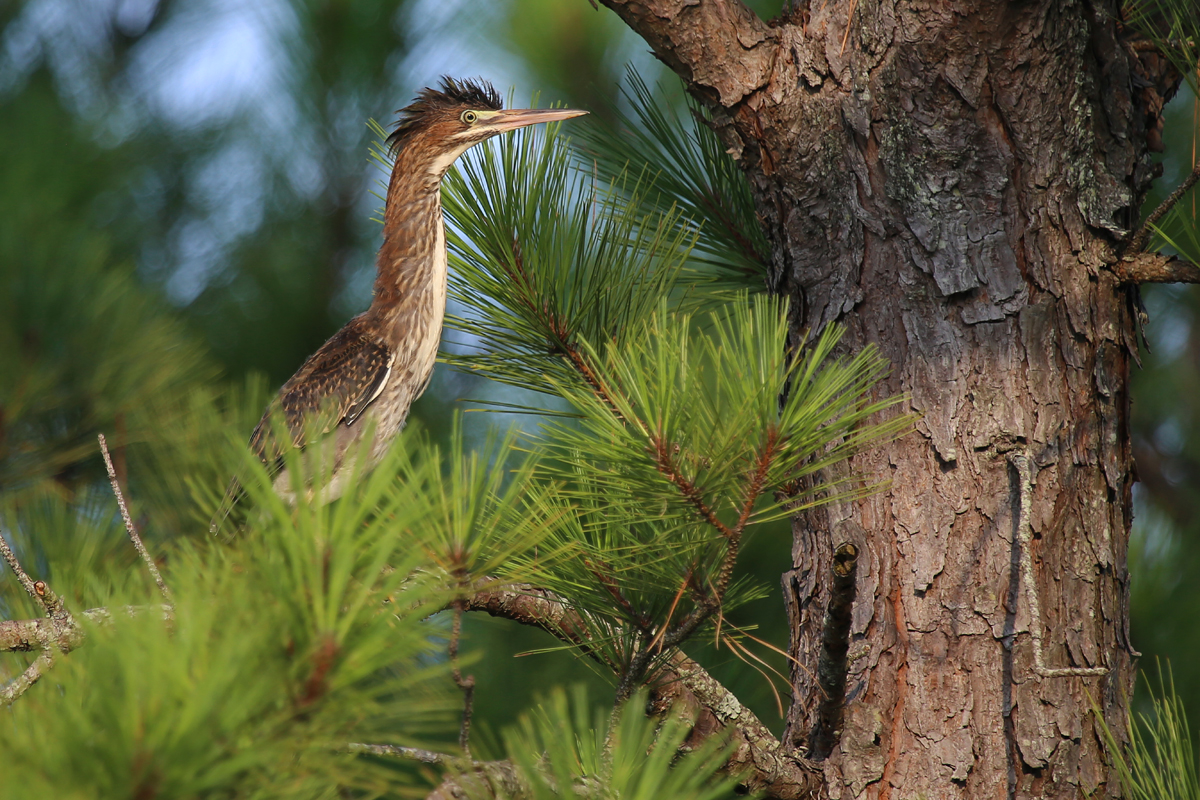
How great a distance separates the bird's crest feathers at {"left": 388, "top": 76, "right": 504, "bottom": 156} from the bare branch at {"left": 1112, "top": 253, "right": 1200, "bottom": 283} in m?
1.97

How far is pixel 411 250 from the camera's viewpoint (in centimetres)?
288

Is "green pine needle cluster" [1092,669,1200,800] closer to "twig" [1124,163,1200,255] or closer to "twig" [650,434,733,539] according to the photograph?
"twig" [650,434,733,539]

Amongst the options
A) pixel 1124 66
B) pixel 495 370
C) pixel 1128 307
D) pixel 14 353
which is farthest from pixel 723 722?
pixel 14 353

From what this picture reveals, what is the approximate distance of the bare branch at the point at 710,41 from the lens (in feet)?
5.49

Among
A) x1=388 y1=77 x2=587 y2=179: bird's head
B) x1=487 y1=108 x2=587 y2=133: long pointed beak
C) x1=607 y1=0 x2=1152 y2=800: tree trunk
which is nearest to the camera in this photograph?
x1=607 y1=0 x2=1152 y2=800: tree trunk

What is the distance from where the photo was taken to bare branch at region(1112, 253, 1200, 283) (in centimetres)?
156

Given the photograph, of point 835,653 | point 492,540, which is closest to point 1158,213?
point 835,653

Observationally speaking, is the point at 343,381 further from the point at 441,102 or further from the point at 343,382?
the point at 441,102

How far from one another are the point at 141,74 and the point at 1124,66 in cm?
437

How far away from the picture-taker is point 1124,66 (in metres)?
1.66

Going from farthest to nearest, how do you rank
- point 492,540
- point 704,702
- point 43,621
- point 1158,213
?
point 1158,213 → point 704,702 → point 43,621 → point 492,540

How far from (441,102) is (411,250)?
51cm

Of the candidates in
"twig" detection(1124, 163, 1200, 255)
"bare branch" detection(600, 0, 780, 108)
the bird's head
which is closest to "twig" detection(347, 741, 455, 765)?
"bare branch" detection(600, 0, 780, 108)

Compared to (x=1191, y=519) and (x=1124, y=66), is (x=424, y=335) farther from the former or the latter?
(x=1191, y=519)
